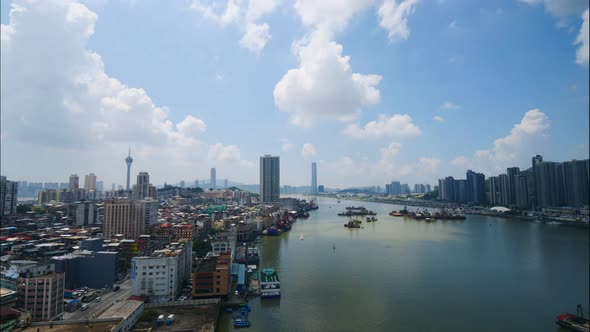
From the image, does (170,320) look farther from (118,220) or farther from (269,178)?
(269,178)

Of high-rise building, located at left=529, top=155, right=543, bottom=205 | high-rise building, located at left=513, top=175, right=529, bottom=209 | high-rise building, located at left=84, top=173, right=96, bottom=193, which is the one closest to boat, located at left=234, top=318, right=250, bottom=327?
high-rise building, located at left=529, top=155, right=543, bottom=205

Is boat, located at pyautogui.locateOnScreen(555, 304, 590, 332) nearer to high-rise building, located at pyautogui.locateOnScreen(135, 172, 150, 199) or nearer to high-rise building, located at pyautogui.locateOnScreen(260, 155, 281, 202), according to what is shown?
high-rise building, located at pyautogui.locateOnScreen(135, 172, 150, 199)

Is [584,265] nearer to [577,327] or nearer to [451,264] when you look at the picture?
[451,264]

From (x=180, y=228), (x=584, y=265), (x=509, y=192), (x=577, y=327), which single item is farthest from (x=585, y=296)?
(x=509, y=192)

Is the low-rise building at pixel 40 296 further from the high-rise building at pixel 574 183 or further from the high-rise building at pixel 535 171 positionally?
the high-rise building at pixel 535 171

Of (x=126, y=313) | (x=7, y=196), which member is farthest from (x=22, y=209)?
(x=126, y=313)
